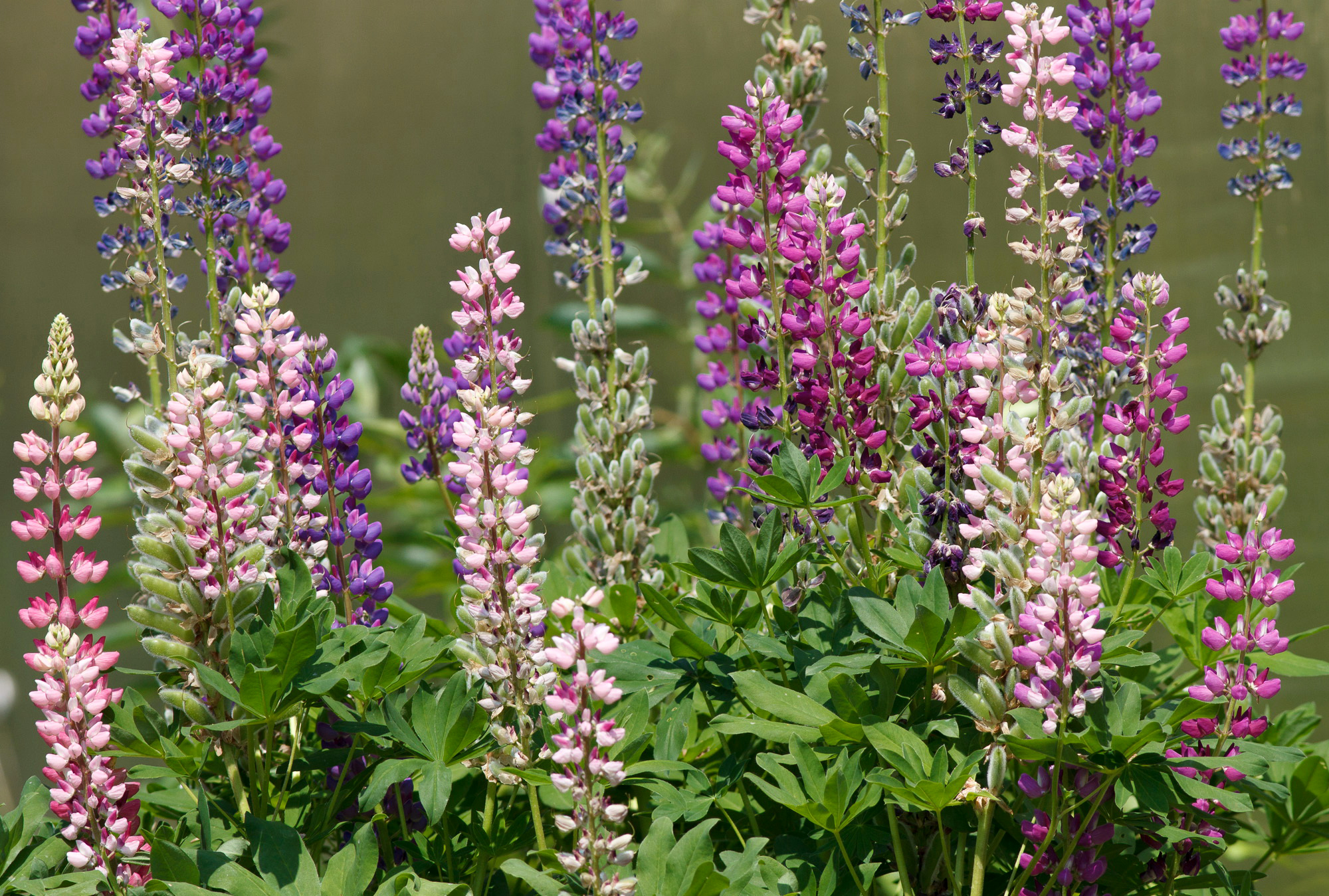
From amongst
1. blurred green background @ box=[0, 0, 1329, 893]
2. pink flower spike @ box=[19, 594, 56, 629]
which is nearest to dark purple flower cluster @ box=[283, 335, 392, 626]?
pink flower spike @ box=[19, 594, 56, 629]

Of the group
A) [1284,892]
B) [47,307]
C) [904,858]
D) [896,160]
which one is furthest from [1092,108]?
[47,307]

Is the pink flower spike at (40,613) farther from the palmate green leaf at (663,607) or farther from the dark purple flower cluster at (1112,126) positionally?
the dark purple flower cluster at (1112,126)

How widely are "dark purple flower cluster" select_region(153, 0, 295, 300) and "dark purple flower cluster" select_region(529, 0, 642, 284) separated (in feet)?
1.06

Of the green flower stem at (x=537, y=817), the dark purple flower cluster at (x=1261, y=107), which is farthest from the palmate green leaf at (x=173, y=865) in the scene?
the dark purple flower cluster at (x=1261, y=107)

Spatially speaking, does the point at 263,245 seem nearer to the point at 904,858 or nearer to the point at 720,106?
the point at 904,858

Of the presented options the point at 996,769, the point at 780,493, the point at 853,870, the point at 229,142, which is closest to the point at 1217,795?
the point at 996,769

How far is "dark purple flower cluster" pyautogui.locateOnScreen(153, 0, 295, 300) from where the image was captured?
1.09m

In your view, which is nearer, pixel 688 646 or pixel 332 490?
pixel 688 646

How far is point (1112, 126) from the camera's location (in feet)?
3.73

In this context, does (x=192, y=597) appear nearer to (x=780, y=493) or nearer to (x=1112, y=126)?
(x=780, y=493)

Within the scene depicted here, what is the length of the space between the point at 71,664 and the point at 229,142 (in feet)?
2.01

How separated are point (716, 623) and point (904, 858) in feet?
0.91

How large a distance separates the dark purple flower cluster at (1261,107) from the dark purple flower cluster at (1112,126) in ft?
0.83

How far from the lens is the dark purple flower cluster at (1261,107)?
4.33 feet
